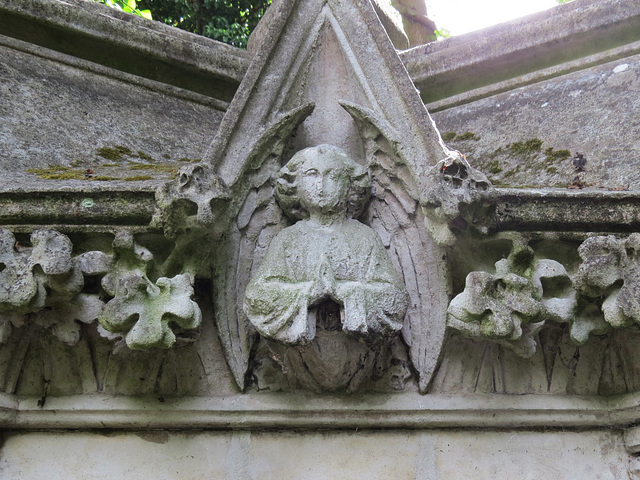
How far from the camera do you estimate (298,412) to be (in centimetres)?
279

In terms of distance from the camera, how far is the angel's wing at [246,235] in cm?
281

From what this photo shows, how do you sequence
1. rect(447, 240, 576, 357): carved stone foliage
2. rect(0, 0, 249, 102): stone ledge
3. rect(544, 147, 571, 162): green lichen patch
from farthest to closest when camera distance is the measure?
rect(0, 0, 249, 102): stone ledge
rect(544, 147, 571, 162): green lichen patch
rect(447, 240, 576, 357): carved stone foliage

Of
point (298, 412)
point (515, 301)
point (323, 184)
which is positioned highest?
point (323, 184)


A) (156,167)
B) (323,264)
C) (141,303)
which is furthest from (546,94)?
(141,303)

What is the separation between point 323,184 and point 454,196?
1.71 feet

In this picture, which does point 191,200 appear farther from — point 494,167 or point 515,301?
point 494,167

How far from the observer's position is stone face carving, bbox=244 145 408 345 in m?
2.52

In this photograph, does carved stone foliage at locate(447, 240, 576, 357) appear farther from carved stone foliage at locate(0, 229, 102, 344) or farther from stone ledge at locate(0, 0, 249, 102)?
stone ledge at locate(0, 0, 249, 102)

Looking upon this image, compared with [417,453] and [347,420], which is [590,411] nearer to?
[417,453]

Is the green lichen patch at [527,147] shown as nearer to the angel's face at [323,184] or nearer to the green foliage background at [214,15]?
the angel's face at [323,184]

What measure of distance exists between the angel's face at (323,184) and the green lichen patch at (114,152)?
1.15 metres

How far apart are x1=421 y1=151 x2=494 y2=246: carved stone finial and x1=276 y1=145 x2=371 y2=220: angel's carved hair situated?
0.33 metres

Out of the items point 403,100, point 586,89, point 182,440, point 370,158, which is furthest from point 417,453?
point 586,89

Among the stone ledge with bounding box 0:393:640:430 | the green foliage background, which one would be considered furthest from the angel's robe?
the green foliage background
